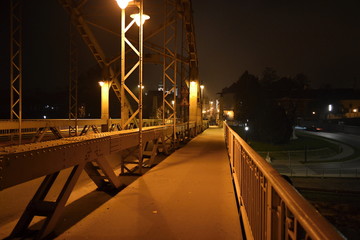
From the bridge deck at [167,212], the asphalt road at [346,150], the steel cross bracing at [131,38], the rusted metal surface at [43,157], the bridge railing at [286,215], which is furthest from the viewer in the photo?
the asphalt road at [346,150]

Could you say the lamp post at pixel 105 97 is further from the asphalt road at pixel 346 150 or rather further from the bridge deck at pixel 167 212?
the asphalt road at pixel 346 150

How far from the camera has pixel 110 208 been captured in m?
5.17

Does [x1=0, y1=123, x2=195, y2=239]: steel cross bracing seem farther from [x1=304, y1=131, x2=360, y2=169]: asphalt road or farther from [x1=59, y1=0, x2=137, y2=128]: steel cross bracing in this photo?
[x1=304, y1=131, x2=360, y2=169]: asphalt road

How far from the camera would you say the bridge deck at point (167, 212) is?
13.3 ft

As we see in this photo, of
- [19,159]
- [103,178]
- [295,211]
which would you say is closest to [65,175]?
[103,178]

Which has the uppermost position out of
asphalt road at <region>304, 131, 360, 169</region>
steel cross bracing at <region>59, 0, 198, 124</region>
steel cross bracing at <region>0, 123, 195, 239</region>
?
steel cross bracing at <region>59, 0, 198, 124</region>

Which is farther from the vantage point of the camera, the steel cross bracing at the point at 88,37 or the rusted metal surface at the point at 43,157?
the steel cross bracing at the point at 88,37

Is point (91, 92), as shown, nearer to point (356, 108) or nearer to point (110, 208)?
point (110, 208)

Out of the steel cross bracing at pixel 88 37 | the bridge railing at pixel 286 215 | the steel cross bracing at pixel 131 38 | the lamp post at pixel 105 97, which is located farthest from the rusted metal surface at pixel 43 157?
the lamp post at pixel 105 97

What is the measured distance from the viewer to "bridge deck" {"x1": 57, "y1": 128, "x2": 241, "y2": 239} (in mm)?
4066

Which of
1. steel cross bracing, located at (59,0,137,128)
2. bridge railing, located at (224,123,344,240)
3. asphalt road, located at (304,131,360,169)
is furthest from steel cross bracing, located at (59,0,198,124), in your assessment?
asphalt road, located at (304,131,360,169)

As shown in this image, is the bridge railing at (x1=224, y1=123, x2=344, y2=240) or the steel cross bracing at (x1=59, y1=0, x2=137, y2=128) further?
the steel cross bracing at (x1=59, y1=0, x2=137, y2=128)

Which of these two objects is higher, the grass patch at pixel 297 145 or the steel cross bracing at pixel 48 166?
the steel cross bracing at pixel 48 166

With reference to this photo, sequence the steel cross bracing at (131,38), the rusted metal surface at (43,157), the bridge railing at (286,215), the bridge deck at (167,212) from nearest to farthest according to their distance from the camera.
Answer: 1. the bridge railing at (286,215)
2. the rusted metal surface at (43,157)
3. the bridge deck at (167,212)
4. the steel cross bracing at (131,38)
